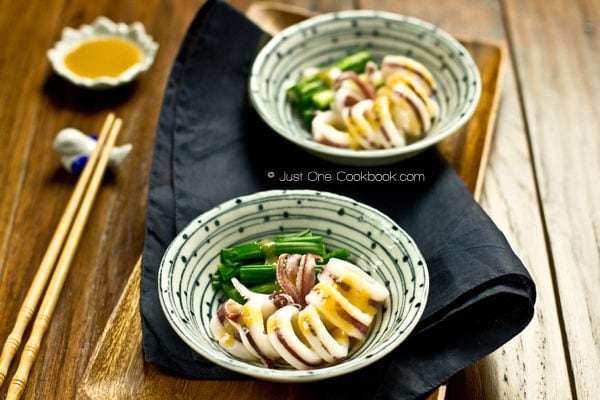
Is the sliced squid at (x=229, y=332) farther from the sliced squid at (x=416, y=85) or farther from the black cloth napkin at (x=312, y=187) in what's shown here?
the sliced squid at (x=416, y=85)

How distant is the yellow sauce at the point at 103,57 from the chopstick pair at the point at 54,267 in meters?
0.31

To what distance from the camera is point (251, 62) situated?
6.70 ft

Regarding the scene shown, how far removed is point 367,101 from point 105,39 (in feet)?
2.99

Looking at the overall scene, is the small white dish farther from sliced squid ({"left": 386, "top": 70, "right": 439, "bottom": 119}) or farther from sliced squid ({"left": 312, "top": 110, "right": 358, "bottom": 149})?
sliced squid ({"left": 386, "top": 70, "right": 439, "bottom": 119})

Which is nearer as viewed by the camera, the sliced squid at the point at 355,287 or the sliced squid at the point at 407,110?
the sliced squid at the point at 355,287

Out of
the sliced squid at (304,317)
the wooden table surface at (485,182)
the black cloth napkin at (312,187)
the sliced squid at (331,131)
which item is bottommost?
the wooden table surface at (485,182)

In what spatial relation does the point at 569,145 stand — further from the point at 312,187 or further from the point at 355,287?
the point at 355,287

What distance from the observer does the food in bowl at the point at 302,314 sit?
125 centimetres

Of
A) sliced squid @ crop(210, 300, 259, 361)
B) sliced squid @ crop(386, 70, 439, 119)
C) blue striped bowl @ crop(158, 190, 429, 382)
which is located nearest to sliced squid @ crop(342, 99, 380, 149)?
sliced squid @ crop(386, 70, 439, 119)

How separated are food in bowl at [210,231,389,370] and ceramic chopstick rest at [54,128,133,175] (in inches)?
Result: 22.9

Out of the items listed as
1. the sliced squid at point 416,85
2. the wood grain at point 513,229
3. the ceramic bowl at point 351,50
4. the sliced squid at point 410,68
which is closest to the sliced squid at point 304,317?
the wood grain at point 513,229

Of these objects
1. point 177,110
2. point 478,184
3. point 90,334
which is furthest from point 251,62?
point 90,334

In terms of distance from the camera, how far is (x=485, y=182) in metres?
1.86

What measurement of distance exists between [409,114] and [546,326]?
548 mm
